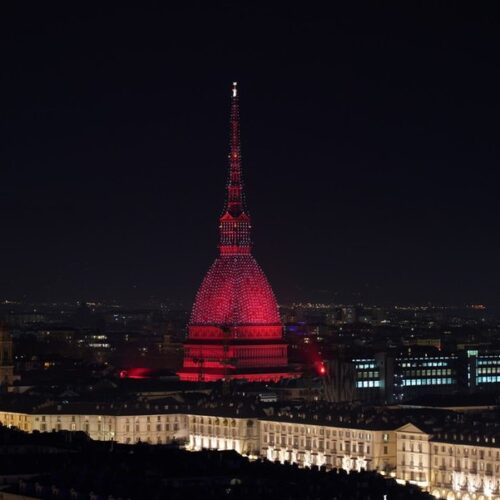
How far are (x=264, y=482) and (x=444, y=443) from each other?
25277 mm

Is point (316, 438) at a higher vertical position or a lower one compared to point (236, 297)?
lower

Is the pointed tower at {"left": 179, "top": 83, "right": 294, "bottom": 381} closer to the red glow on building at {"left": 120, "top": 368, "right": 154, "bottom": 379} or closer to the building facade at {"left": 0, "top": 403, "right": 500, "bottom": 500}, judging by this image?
the red glow on building at {"left": 120, "top": 368, "right": 154, "bottom": 379}

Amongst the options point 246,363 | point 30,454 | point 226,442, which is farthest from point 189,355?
point 30,454

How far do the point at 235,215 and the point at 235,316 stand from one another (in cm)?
652

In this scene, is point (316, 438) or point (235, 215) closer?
point (316, 438)

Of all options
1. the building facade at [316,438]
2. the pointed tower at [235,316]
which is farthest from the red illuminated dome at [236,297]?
the building facade at [316,438]

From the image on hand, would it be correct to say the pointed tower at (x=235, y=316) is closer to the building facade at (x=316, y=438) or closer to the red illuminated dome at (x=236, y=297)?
the red illuminated dome at (x=236, y=297)

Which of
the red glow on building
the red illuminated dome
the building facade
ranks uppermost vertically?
the red illuminated dome

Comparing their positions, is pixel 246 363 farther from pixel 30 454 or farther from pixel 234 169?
pixel 30 454

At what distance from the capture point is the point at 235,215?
183750mm

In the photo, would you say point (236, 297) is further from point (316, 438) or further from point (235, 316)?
point (316, 438)

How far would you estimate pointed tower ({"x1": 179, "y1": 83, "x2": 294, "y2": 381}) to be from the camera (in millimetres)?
178375

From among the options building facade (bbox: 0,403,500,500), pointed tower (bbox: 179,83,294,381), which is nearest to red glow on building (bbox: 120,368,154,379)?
pointed tower (bbox: 179,83,294,381)

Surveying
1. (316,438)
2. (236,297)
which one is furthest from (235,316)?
(316,438)
